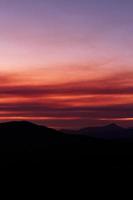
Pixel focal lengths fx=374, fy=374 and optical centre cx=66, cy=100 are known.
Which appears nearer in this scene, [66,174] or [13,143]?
[66,174]

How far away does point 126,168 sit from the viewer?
76.6m

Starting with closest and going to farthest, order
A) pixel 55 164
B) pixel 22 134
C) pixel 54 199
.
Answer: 1. pixel 54 199
2. pixel 55 164
3. pixel 22 134

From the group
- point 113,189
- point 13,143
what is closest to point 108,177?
point 113,189

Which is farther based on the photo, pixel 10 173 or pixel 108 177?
pixel 10 173

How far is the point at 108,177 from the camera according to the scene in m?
Result: 68.1

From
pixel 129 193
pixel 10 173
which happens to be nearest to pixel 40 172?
pixel 10 173

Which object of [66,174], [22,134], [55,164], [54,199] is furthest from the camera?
[22,134]

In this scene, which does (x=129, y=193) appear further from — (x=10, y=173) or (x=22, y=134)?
(x=22, y=134)

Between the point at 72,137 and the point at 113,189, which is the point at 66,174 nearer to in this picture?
the point at 113,189

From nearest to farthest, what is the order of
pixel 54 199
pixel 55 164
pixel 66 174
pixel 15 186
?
pixel 54 199, pixel 15 186, pixel 66 174, pixel 55 164

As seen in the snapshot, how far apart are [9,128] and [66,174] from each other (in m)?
129

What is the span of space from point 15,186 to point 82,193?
43.6 ft

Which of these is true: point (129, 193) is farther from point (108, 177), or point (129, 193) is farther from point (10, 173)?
point (10, 173)

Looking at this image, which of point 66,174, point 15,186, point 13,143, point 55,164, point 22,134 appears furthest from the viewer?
point 22,134
